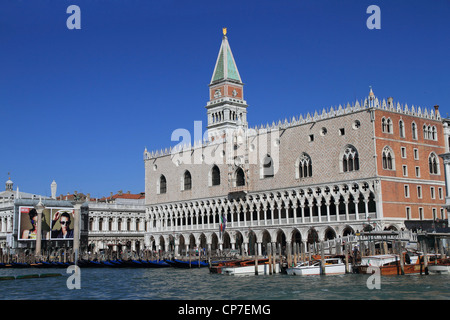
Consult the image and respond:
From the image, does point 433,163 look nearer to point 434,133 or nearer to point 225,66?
point 434,133

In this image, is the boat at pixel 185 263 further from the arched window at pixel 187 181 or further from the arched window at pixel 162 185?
the arched window at pixel 162 185

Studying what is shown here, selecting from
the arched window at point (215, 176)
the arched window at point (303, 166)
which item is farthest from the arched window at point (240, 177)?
the arched window at point (303, 166)

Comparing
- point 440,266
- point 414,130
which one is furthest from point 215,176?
point 440,266

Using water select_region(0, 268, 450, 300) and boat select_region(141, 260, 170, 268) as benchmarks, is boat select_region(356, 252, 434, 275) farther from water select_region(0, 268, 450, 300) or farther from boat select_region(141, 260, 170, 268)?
boat select_region(141, 260, 170, 268)

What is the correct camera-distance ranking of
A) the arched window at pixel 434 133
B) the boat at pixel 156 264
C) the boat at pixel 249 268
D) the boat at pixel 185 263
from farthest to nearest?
the arched window at pixel 434 133, the boat at pixel 156 264, the boat at pixel 185 263, the boat at pixel 249 268

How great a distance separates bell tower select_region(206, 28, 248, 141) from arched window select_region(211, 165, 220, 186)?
52.1 ft

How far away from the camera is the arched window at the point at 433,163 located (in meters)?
39.0

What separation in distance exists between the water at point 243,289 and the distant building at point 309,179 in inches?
A: 509

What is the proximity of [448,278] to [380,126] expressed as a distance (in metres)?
15.7

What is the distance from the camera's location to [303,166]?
133ft

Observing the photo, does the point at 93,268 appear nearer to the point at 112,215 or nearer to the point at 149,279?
the point at 149,279

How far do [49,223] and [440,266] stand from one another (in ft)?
122

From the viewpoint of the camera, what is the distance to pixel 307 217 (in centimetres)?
4031
